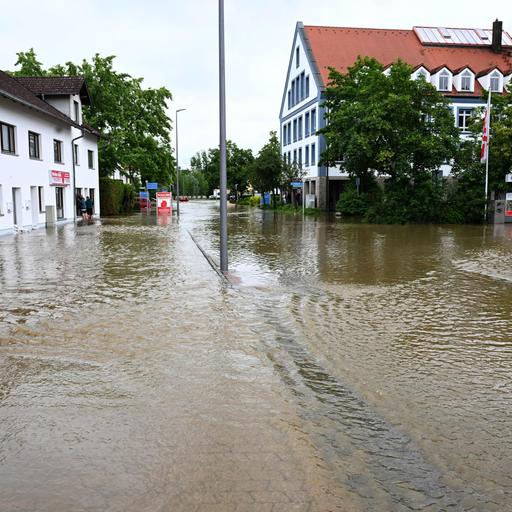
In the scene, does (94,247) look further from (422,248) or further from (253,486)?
(253,486)

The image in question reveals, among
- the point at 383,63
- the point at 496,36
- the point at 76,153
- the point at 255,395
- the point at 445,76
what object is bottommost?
the point at 255,395

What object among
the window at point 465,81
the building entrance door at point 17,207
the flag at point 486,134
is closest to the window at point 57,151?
the building entrance door at point 17,207

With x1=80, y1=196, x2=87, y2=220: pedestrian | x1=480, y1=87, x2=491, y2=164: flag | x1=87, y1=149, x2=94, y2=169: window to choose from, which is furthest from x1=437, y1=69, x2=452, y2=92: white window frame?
x1=80, y1=196, x2=87, y2=220: pedestrian

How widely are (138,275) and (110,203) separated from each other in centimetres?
3657

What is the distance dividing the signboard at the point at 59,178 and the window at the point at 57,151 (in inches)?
31.1

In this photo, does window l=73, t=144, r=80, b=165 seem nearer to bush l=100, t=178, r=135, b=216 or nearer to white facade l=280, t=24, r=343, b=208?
→ bush l=100, t=178, r=135, b=216

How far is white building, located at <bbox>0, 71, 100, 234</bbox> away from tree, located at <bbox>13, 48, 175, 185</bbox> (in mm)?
6313

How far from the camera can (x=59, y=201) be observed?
3475cm

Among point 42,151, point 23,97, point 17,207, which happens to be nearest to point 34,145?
point 42,151

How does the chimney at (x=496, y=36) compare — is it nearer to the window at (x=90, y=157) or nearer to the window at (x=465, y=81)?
the window at (x=465, y=81)

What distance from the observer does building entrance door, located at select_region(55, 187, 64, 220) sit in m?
34.2

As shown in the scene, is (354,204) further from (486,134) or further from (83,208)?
(83,208)

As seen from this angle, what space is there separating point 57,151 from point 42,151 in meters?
3.44

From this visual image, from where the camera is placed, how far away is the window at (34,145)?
29728mm
